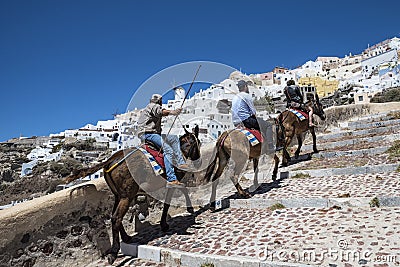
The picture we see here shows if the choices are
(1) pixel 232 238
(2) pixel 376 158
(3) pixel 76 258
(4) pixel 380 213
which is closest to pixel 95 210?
(3) pixel 76 258

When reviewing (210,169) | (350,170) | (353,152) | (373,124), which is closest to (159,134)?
(210,169)

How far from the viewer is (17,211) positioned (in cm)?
474

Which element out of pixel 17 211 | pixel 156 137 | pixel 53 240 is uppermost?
pixel 156 137

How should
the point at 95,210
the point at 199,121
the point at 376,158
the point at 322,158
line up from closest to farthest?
1. the point at 95,210
2. the point at 199,121
3. the point at 376,158
4. the point at 322,158

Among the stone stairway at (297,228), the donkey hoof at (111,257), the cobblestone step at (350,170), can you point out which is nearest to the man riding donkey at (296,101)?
the cobblestone step at (350,170)

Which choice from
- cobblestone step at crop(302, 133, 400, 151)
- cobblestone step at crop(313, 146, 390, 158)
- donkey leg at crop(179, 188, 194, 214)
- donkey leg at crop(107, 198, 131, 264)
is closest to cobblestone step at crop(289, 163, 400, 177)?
cobblestone step at crop(313, 146, 390, 158)

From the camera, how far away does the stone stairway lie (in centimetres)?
423

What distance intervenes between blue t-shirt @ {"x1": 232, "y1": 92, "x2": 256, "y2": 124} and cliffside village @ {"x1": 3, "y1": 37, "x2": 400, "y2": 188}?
240 mm

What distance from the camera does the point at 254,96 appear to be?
26.4ft

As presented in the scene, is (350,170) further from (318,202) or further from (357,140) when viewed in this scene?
(357,140)

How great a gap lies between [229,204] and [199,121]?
2179 millimetres

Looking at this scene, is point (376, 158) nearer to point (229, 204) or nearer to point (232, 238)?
point (229, 204)

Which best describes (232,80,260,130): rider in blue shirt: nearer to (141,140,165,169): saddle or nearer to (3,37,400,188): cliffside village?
(3,37,400,188): cliffside village

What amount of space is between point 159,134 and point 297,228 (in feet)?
9.66
